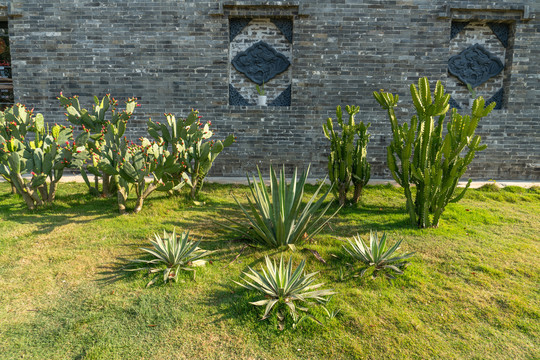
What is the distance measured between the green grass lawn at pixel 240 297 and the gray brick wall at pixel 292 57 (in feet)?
9.72

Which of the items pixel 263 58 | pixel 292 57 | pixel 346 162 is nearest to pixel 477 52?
pixel 292 57

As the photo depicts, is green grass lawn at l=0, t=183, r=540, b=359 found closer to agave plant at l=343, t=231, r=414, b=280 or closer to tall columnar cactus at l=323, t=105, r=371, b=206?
agave plant at l=343, t=231, r=414, b=280

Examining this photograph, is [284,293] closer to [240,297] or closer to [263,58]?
[240,297]

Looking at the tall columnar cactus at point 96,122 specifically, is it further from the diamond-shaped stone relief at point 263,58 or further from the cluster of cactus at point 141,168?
the diamond-shaped stone relief at point 263,58

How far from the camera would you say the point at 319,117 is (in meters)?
7.47

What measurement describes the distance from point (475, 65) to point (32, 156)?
7.68 meters

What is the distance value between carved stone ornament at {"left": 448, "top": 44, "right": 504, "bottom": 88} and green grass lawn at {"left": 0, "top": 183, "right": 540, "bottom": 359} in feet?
11.9

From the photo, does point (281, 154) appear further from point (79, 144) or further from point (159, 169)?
point (79, 144)

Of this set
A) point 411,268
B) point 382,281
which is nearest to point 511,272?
point 411,268

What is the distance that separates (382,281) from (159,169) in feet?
9.79

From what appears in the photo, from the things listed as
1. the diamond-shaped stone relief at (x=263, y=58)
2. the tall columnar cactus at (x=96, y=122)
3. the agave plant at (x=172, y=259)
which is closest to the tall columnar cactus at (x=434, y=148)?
the agave plant at (x=172, y=259)

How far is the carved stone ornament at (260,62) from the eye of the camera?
7488 mm

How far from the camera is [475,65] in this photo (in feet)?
24.8

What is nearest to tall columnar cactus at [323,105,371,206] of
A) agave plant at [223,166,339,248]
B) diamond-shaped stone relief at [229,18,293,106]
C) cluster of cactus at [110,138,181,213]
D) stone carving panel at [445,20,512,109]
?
agave plant at [223,166,339,248]
